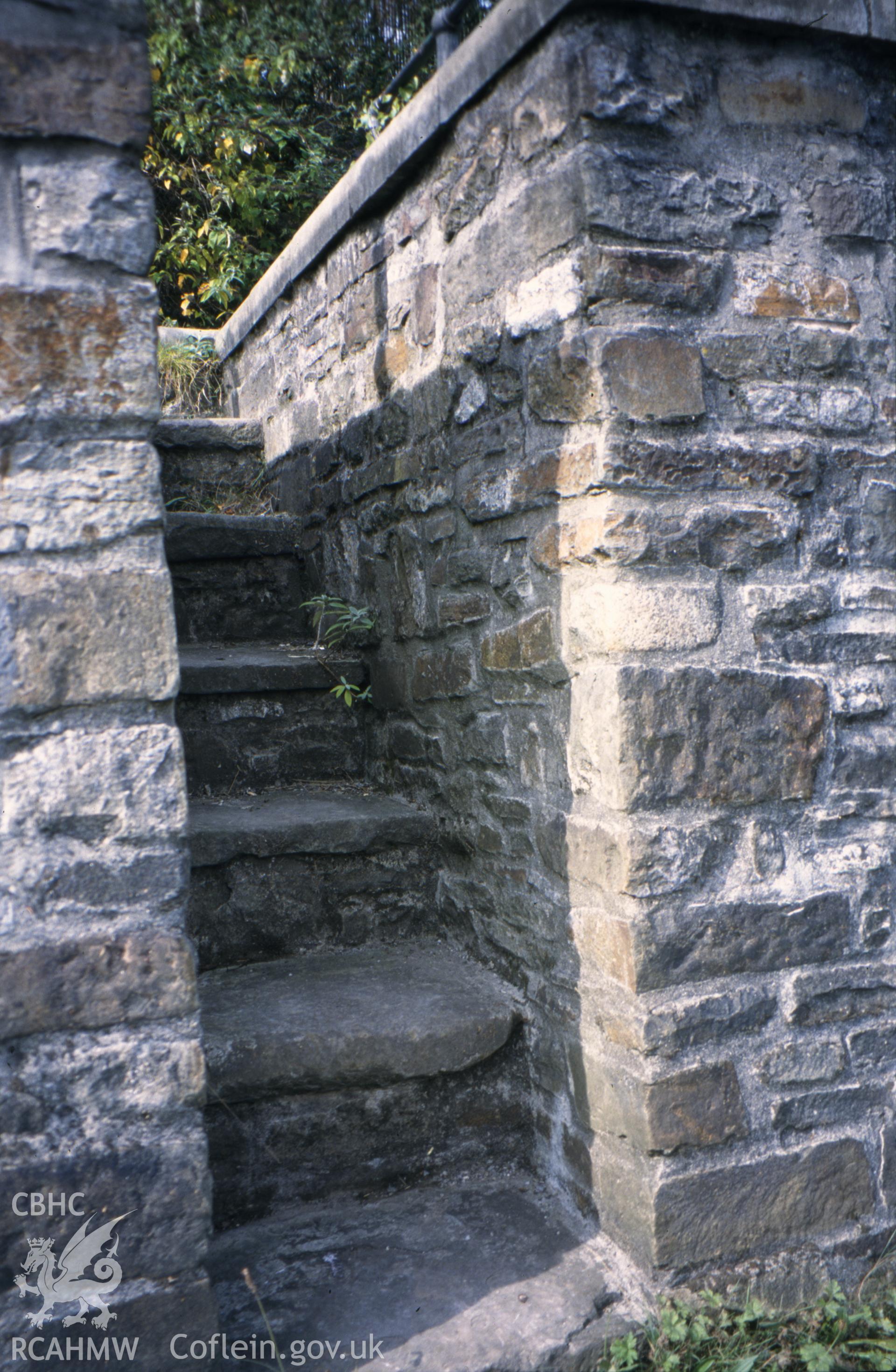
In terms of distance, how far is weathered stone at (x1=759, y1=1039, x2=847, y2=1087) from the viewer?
1937mm

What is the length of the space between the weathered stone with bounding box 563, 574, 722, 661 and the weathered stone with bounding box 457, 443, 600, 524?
0.19 metres

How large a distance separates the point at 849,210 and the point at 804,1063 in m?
1.67

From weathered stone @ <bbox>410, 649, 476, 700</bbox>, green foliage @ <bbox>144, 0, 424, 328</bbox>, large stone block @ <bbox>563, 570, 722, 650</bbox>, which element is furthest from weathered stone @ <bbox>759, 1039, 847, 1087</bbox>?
green foliage @ <bbox>144, 0, 424, 328</bbox>

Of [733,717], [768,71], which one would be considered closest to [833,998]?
[733,717]

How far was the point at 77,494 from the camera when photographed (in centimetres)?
146

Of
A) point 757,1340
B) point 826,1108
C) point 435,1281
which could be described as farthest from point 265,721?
point 757,1340

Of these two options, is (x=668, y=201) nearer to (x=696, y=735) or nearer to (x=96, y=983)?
(x=696, y=735)

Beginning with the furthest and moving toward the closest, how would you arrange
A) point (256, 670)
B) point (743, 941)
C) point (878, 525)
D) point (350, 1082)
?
1. point (256, 670)
2. point (350, 1082)
3. point (878, 525)
4. point (743, 941)

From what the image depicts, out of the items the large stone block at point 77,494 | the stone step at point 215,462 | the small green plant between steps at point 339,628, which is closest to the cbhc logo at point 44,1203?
the large stone block at point 77,494

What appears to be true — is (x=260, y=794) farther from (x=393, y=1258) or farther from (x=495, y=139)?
(x=495, y=139)

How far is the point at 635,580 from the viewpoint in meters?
1.85

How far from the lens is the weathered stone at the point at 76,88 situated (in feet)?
4.59

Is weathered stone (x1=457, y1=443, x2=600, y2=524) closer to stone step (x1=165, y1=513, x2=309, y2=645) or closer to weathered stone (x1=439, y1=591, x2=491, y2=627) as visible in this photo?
weathered stone (x1=439, y1=591, x2=491, y2=627)

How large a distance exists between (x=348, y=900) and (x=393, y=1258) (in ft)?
2.82
